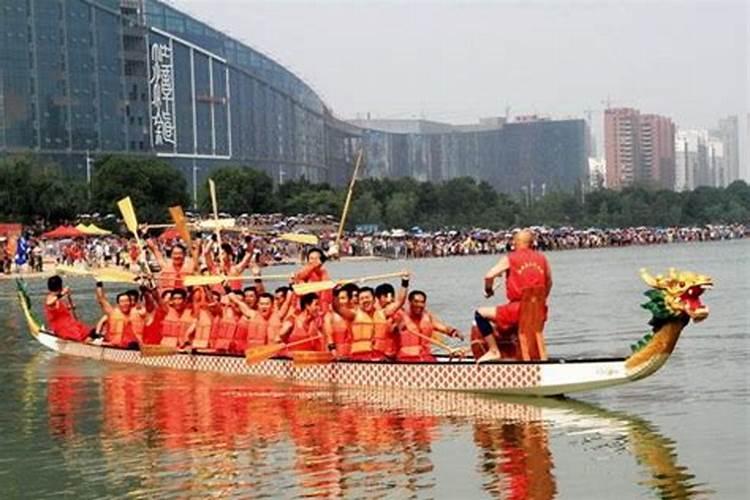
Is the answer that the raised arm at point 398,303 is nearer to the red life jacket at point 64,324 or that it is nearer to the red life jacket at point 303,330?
the red life jacket at point 303,330

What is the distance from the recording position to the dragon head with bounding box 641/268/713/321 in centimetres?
1424

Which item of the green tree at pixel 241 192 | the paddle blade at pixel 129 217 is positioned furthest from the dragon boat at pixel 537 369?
the green tree at pixel 241 192

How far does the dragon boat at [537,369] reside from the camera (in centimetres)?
1434

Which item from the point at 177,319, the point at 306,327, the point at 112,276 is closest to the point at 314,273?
the point at 306,327

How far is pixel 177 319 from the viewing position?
→ 20.5 meters

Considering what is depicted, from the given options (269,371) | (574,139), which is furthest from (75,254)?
(574,139)

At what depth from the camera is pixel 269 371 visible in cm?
1841

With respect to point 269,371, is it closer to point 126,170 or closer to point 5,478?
point 5,478

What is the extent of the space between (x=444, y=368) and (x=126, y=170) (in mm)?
63706

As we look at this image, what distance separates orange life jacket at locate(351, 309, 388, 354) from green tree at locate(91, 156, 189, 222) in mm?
58412

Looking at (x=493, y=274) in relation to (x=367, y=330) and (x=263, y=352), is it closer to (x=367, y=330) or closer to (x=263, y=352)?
(x=367, y=330)

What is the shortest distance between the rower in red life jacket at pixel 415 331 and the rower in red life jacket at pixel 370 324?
0.15 m

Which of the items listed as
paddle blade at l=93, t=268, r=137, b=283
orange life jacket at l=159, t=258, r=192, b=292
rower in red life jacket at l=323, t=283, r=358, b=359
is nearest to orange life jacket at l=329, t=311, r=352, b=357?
rower in red life jacket at l=323, t=283, r=358, b=359

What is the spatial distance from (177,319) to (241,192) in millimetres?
69147
